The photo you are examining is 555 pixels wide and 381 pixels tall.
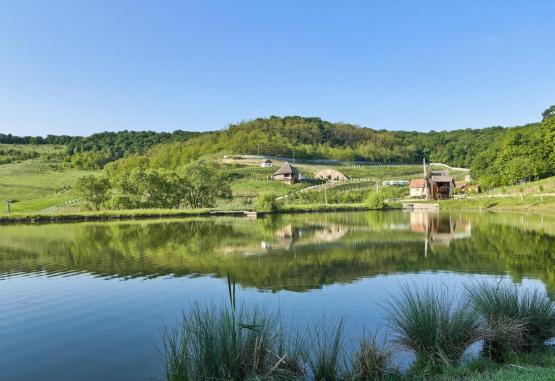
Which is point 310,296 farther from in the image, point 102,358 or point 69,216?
point 69,216

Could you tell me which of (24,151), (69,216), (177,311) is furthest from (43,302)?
(24,151)

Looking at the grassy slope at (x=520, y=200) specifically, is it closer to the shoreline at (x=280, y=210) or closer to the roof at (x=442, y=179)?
the shoreline at (x=280, y=210)

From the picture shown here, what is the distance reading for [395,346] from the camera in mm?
7852

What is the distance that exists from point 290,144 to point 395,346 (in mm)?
137950

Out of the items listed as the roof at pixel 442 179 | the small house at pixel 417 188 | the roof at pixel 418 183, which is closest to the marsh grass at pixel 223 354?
the roof at pixel 442 179

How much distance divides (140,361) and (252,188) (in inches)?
Result: 3063

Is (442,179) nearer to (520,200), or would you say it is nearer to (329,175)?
(520,200)

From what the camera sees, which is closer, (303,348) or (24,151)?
(303,348)

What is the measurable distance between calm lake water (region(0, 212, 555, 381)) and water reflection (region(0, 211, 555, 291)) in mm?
61

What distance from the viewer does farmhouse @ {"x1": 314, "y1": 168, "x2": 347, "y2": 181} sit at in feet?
339

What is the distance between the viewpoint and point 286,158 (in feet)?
423

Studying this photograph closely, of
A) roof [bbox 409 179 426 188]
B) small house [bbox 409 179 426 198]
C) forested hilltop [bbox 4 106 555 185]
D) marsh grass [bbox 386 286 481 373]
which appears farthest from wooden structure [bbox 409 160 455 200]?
marsh grass [bbox 386 286 481 373]

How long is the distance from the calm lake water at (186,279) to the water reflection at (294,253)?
61mm

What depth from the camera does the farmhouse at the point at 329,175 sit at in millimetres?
103450
